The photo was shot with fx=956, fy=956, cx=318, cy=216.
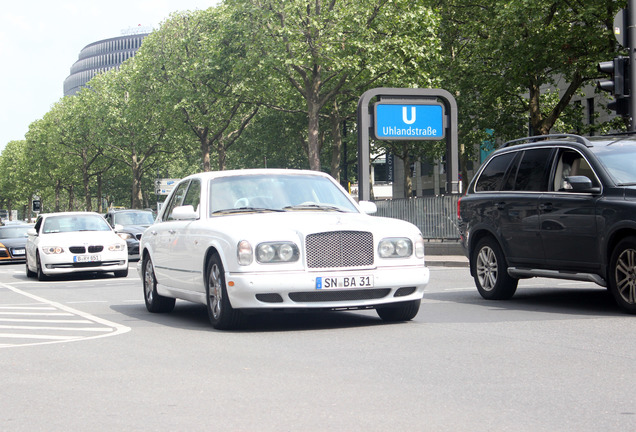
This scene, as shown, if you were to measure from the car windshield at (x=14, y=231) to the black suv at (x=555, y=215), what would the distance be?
23.9m

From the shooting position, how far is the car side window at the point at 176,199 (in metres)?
11.8

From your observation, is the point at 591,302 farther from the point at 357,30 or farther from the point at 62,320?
the point at 357,30

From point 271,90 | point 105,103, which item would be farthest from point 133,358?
point 105,103

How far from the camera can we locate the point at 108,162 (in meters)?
89.4

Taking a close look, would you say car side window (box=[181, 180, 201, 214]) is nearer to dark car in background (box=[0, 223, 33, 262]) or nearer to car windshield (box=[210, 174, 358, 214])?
Answer: car windshield (box=[210, 174, 358, 214])

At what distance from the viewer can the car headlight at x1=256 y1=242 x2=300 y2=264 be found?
30.4ft

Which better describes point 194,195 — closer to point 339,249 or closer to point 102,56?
point 339,249

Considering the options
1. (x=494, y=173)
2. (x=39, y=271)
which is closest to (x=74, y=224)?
(x=39, y=271)

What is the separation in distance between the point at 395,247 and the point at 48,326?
4.17 metres

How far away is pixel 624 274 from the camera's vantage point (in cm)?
1029

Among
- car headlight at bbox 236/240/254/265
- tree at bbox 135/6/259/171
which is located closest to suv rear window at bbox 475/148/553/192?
car headlight at bbox 236/240/254/265

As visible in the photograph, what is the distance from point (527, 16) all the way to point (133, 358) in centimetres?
2968

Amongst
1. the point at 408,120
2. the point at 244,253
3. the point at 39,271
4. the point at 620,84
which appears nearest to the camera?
the point at 244,253

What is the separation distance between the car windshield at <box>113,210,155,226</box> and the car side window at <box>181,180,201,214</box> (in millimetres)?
20697
